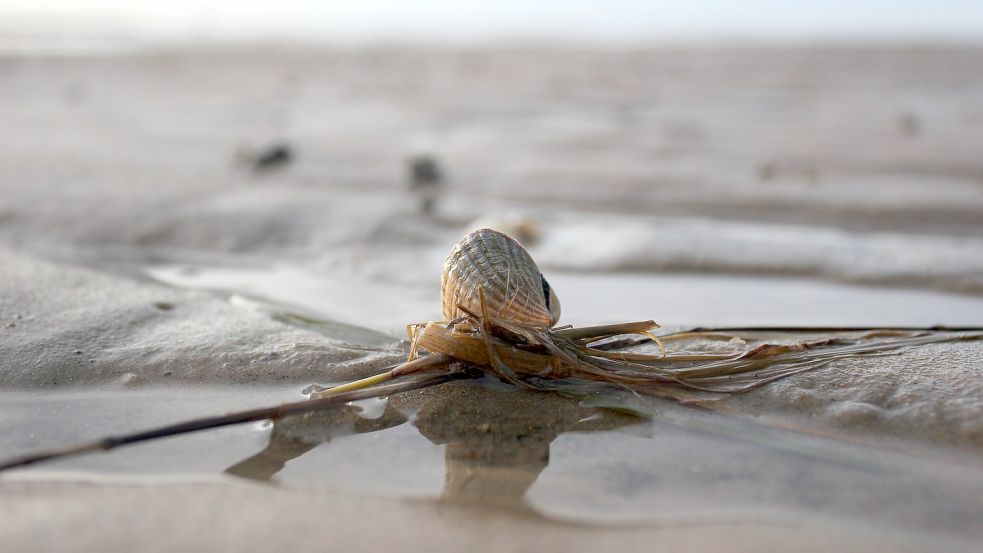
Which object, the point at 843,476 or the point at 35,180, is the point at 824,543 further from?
the point at 35,180

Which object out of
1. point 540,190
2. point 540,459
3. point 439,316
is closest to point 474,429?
point 540,459

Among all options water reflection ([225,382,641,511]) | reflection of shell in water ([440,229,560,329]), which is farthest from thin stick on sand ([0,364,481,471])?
reflection of shell in water ([440,229,560,329])

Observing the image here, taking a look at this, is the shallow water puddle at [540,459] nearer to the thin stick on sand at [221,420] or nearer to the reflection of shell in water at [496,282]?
the thin stick on sand at [221,420]

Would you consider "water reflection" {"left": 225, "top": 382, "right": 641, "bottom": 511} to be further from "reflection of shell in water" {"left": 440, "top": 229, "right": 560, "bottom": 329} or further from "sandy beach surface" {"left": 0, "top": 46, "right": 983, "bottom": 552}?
"reflection of shell in water" {"left": 440, "top": 229, "right": 560, "bottom": 329}

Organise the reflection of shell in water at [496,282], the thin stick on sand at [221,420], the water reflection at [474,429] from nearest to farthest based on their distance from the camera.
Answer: the thin stick on sand at [221,420] < the water reflection at [474,429] < the reflection of shell in water at [496,282]

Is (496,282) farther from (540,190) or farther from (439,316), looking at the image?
(540,190)

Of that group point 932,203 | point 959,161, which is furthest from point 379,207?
point 959,161

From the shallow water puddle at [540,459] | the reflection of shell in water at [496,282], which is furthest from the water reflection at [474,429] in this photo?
the reflection of shell in water at [496,282]
